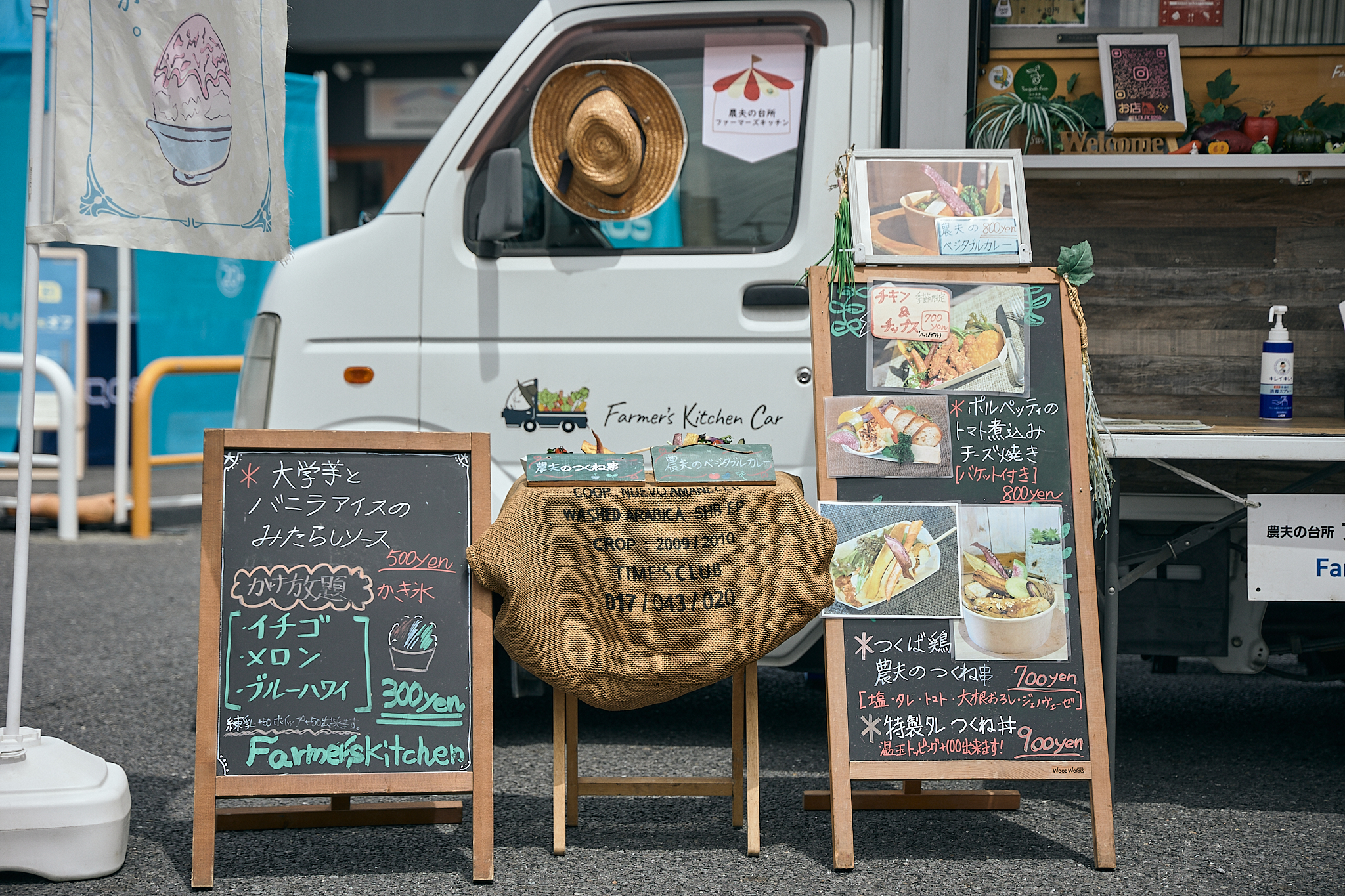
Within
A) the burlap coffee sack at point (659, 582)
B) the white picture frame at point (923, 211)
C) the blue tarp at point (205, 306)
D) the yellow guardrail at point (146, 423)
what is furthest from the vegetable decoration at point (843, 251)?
the blue tarp at point (205, 306)

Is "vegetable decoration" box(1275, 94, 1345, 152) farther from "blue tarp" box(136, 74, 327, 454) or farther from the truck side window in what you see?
"blue tarp" box(136, 74, 327, 454)

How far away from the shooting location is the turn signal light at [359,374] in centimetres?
384

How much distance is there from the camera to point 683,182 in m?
3.79

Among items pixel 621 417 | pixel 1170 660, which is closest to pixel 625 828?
pixel 621 417

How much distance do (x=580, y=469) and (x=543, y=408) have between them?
83 centimetres

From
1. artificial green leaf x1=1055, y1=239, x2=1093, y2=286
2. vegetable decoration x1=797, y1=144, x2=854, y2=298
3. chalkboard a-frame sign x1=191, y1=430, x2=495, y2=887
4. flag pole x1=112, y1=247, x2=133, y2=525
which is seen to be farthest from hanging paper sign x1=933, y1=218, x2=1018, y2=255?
flag pole x1=112, y1=247, x2=133, y2=525

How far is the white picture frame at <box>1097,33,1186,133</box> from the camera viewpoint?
142 inches

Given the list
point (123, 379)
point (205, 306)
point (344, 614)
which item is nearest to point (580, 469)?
point (344, 614)

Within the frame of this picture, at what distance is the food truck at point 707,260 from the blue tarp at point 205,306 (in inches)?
159

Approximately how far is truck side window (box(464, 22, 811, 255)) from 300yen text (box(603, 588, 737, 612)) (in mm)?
A: 1241

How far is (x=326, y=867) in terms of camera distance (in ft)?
9.83

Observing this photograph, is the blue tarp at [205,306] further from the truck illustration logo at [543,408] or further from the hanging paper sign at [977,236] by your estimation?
the hanging paper sign at [977,236]

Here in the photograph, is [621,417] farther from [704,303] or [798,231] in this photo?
[798,231]

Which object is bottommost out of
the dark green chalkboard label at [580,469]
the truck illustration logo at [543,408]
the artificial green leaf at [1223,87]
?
the dark green chalkboard label at [580,469]
